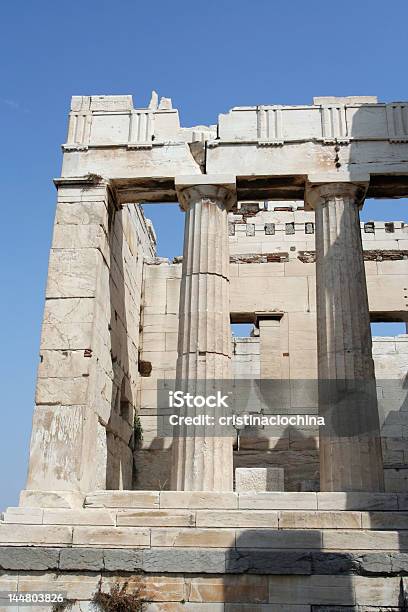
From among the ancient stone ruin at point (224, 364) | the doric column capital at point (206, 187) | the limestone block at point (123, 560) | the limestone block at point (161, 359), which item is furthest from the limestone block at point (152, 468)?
the limestone block at point (123, 560)

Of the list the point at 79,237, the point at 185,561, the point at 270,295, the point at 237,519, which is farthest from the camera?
the point at 270,295

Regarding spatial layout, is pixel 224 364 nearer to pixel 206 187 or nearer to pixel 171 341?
pixel 206 187

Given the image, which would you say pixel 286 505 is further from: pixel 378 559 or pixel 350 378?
pixel 350 378

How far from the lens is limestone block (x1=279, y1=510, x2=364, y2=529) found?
467 inches

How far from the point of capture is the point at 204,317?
14.8 m

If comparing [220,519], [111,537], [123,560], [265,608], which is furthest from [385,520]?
[111,537]

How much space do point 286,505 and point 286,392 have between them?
690 centimetres

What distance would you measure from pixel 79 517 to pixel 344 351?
19.4 ft

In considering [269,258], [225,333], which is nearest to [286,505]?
[225,333]

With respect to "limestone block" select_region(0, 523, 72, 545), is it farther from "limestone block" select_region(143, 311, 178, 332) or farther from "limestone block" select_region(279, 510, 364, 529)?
"limestone block" select_region(143, 311, 178, 332)

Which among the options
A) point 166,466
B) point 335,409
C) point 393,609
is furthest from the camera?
point 166,466

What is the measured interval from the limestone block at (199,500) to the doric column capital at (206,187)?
6587mm

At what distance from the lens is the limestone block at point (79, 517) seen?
12211 mm

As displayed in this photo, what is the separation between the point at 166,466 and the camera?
61.9ft
